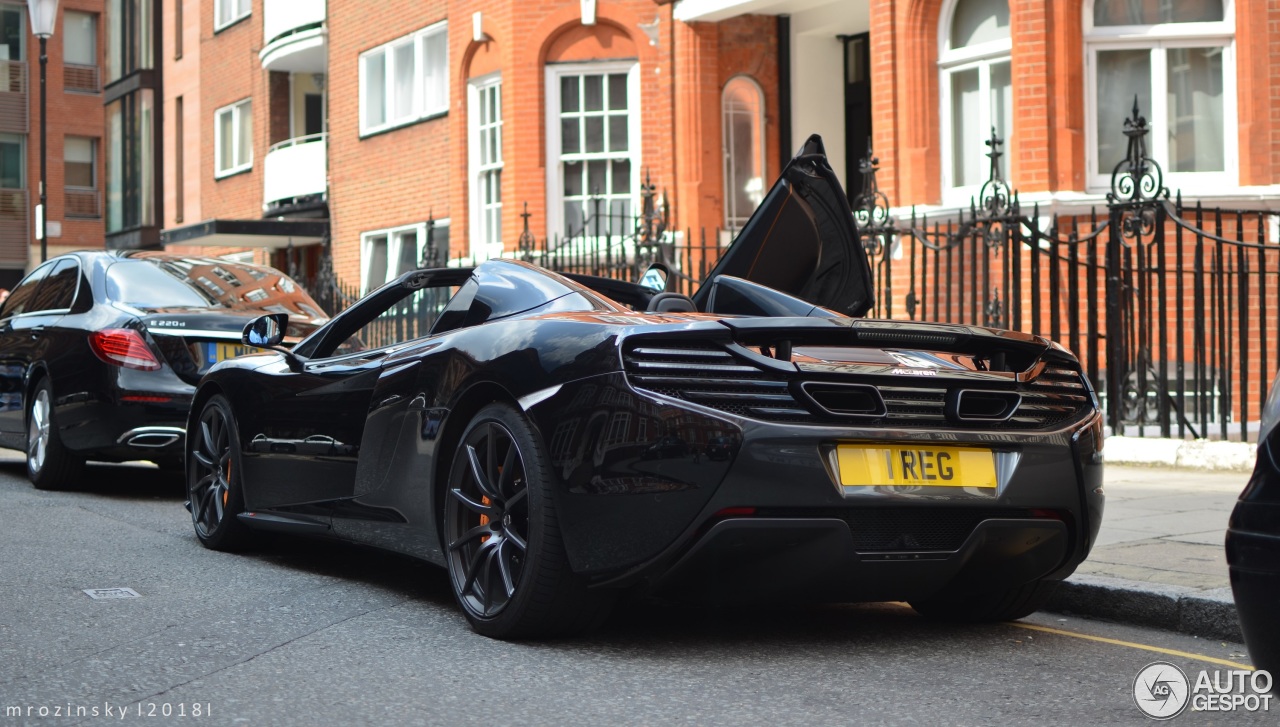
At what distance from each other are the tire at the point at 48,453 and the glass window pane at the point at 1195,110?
9.72 metres

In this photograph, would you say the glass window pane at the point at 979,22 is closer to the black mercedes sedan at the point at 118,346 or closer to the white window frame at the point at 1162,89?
the white window frame at the point at 1162,89

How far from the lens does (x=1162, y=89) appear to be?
14.1 metres

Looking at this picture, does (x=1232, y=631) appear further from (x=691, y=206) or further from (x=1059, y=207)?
(x=691, y=206)

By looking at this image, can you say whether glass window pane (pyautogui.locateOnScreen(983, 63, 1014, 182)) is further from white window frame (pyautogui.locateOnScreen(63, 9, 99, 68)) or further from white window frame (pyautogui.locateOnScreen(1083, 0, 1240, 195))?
white window frame (pyautogui.locateOnScreen(63, 9, 99, 68))

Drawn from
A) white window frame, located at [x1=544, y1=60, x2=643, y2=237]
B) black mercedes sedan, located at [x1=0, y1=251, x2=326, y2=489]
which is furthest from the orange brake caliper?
white window frame, located at [x1=544, y1=60, x2=643, y2=237]

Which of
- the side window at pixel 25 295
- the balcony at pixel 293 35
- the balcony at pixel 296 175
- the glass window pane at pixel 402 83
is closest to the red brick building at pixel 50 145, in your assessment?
the balcony at pixel 296 175

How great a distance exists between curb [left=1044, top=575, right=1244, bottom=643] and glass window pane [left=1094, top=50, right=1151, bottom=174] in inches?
363

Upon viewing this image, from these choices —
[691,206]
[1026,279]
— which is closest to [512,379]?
[1026,279]

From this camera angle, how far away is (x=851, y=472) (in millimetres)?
4555

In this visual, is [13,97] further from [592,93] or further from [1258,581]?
[1258,581]

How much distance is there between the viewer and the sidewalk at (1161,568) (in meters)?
5.33

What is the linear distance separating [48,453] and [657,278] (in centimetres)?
508

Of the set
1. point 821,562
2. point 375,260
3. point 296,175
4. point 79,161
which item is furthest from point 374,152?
point 79,161

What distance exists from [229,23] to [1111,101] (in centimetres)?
1921
